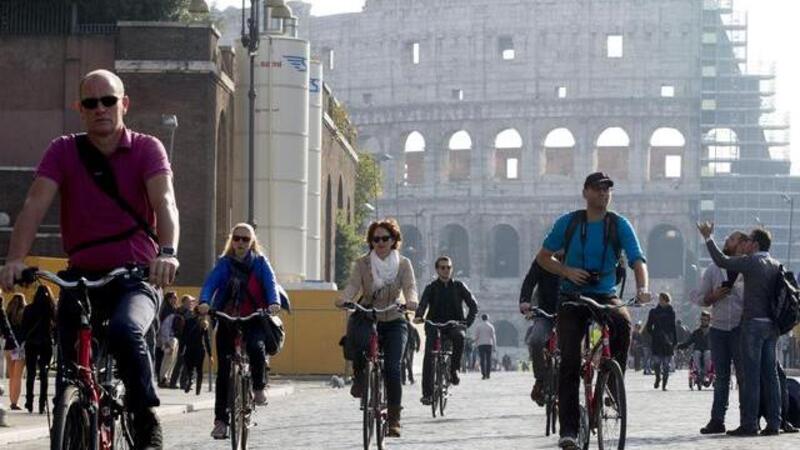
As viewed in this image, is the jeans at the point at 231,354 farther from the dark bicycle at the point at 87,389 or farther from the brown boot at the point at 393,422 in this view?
the dark bicycle at the point at 87,389

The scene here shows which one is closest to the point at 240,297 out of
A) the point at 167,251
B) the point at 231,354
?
the point at 231,354

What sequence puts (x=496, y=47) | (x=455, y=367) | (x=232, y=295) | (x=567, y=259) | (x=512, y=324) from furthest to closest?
(x=496, y=47) → (x=512, y=324) → (x=455, y=367) → (x=232, y=295) → (x=567, y=259)

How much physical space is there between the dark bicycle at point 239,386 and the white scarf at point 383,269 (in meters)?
1.30

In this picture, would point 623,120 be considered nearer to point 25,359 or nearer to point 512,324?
point 512,324

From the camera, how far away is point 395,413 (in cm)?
1474

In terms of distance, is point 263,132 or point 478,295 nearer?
point 263,132

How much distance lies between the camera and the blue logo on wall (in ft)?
164

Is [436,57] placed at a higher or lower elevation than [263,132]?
higher

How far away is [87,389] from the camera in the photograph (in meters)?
7.50

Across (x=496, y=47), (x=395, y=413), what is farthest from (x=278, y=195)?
(x=496, y=47)

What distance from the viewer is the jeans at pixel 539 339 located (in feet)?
54.7

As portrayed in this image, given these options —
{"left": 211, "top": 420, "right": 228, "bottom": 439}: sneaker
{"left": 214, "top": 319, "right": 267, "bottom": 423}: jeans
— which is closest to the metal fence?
{"left": 214, "top": 319, "right": 267, "bottom": 423}: jeans

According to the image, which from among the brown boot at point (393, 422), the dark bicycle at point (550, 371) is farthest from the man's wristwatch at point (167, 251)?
the dark bicycle at point (550, 371)

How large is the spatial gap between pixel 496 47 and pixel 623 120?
30.4 feet
